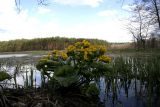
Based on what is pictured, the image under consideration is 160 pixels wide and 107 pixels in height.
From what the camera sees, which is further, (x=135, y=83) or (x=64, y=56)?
(x=135, y=83)

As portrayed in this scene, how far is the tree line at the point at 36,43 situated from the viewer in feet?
105

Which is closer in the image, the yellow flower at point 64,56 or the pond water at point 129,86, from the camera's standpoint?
the pond water at point 129,86

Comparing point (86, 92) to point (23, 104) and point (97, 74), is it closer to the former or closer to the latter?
point (97, 74)

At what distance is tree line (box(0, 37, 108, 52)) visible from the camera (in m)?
32.2

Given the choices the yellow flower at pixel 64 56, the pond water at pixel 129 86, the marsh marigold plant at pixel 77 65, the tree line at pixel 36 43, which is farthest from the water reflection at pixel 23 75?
the tree line at pixel 36 43

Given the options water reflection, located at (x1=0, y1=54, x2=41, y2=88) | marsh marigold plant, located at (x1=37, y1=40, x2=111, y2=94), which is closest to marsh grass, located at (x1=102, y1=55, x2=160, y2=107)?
marsh marigold plant, located at (x1=37, y1=40, x2=111, y2=94)

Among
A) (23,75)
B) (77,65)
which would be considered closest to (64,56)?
(77,65)

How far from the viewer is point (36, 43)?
3450cm

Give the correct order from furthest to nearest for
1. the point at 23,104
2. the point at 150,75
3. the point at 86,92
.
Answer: the point at 150,75 → the point at 86,92 → the point at 23,104

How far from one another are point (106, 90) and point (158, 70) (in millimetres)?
1043

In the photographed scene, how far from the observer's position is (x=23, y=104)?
4.11m

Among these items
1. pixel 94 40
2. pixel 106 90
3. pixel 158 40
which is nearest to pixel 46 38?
pixel 94 40

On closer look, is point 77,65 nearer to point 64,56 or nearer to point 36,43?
point 64,56

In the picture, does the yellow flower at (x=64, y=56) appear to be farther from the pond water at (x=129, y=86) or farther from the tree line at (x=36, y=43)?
the tree line at (x=36, y=43)
